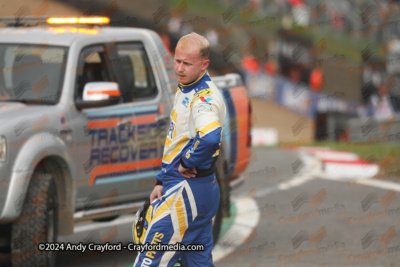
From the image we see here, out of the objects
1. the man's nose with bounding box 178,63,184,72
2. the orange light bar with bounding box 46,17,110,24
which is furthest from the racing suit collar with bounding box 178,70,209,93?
the orange light bar with bounding box 46,17,110,24

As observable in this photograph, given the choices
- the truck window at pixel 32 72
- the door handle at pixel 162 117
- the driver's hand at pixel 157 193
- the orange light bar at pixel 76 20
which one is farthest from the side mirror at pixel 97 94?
the driver's hand at pixel 157 193

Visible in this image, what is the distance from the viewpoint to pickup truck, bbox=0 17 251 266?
7.52 m

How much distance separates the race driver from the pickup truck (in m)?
2.49

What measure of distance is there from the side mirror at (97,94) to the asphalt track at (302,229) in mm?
1416

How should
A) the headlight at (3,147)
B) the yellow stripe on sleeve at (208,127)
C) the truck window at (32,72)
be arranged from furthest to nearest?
the truck window at (32,72)
the headlight at (3,147)
the yellow stripe on sleeve at (208,127)

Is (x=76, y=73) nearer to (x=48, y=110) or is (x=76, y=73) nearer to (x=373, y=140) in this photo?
(x=48, y=110)

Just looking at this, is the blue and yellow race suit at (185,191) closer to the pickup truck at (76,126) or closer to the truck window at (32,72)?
the pickup truck at (76,126)

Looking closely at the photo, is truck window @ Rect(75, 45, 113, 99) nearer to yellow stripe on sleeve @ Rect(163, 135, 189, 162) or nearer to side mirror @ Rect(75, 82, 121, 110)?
side mirror @ Rect(75, 82, 121, 110)

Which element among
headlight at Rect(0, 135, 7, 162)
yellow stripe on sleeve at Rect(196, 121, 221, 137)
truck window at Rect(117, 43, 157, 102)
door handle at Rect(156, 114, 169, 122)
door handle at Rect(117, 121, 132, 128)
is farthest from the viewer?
truck window at Rect(117, 43, 157, 102)

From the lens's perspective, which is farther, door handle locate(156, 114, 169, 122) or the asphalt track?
door handle locate(156, 114, 169, 122)

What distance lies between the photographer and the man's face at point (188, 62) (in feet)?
16.5

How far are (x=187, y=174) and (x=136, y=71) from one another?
4500 millimetres

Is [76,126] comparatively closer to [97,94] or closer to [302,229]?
[97,94]

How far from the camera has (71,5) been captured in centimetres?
3056
